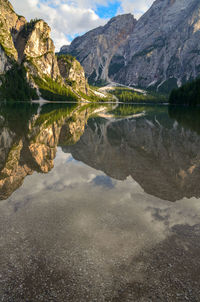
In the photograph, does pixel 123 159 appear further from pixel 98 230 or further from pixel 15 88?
pixel 15 88

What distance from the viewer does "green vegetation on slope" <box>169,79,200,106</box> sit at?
10475 centimetres

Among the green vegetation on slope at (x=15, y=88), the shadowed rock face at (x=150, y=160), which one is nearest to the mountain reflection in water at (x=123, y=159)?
the shadowed rock face at (x=150, y=160)

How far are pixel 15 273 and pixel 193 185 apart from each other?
8320 millimetres

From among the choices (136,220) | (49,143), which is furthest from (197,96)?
(136,220)

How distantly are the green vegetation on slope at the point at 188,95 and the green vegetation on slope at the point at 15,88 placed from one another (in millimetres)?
128724

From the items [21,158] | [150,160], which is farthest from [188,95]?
[21,158]

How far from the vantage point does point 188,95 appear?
4336 inches

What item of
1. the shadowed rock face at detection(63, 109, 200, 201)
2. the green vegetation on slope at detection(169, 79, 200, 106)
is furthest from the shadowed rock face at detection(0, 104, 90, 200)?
the green vegetation on slope at detection(169, 79, 200, 106)

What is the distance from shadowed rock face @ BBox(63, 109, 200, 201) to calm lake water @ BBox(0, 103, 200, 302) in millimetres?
84

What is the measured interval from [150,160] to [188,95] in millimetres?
111790

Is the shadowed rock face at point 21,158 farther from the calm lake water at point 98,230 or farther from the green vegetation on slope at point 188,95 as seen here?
the green vegetation on slope at point 188,95

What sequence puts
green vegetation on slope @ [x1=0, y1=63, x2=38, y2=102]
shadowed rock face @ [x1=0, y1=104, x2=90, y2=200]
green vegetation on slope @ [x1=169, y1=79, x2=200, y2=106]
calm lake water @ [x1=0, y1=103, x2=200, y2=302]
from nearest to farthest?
calm lake water @ [x1=0, y1=103, x2=200, y2=302], shadowed rock face @ [x1=0, y1=104, x2=90, y2=200], green vegetation on slope @ [x1=169, y1=79, x2=200, y2=106], green vegetation on slope @ [x1=0, y1=63, x2=38, y2=102]

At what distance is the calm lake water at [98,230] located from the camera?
3.97 metres

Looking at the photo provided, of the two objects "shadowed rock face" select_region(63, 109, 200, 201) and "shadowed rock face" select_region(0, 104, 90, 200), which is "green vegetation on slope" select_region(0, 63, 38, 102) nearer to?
"shadowed rock face" select_region(0, 104, 90, 200)
